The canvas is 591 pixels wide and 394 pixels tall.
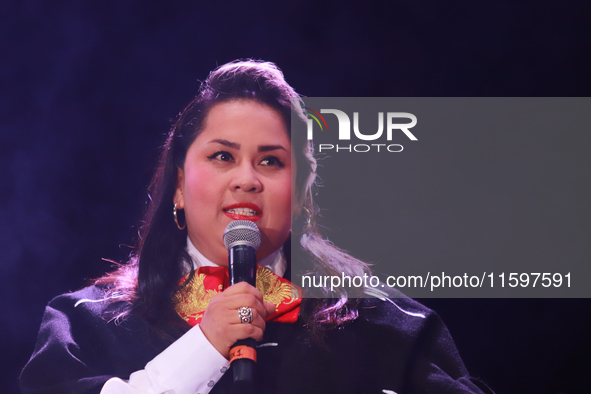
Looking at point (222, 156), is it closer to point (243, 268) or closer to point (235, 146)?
point (235, 146)

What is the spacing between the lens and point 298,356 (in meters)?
2.05

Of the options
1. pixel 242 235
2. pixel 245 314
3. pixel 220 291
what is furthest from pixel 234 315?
pixel 220 291

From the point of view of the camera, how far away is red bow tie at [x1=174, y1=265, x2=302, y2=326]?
2.11 meters

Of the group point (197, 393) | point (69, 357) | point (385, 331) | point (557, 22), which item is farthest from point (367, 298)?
point (557, 22)

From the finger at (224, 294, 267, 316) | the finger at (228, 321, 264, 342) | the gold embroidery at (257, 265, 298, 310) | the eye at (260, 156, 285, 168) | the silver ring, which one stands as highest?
the eye at (260, 156, 285, 168)

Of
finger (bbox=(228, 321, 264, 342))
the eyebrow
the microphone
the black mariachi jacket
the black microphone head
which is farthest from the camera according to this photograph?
the eyebrow

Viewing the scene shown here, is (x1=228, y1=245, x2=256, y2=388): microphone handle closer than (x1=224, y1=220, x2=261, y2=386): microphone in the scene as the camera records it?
No

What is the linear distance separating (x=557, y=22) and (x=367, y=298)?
1.36m

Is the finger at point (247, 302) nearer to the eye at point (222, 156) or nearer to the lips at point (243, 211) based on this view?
the lips at point (243, 211)

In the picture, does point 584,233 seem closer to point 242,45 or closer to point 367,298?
point 367,298

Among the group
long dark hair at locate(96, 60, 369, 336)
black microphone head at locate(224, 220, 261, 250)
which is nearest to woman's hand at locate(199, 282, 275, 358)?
black microphone head at locate(224, 220, 261, 250)

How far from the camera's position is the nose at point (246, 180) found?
2.07 meters

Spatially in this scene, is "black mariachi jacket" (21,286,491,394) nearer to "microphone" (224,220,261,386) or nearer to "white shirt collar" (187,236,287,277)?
"white shirt collar" (187,236,287,277)

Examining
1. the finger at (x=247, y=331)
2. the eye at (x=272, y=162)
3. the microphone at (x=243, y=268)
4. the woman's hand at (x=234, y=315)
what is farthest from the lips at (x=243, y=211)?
the finger at (x=247, y=331)
